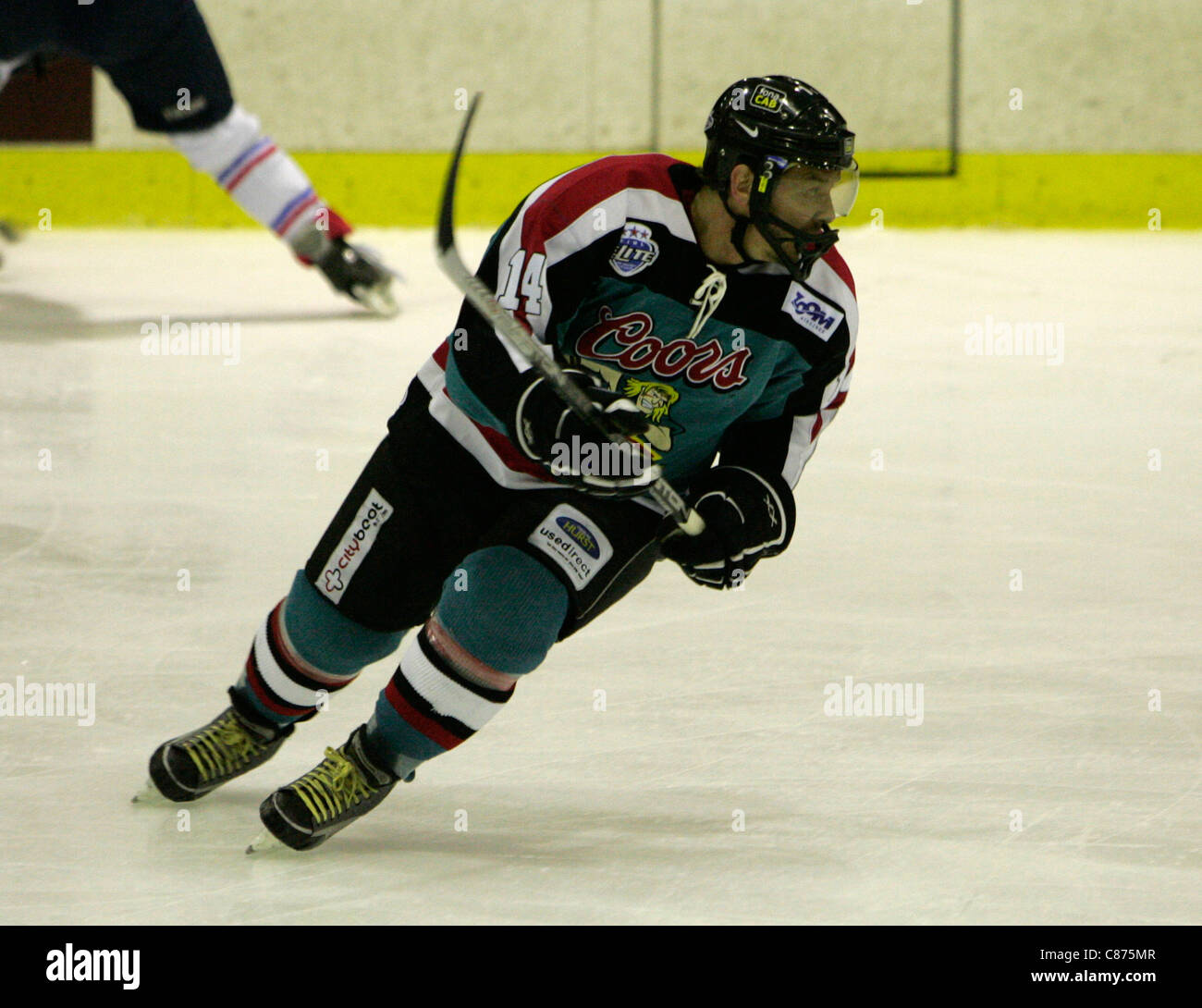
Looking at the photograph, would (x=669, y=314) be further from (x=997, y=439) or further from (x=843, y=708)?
(x=997, y=439)

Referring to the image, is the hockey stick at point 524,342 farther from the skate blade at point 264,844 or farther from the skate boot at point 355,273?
the skate boot at point 355,273

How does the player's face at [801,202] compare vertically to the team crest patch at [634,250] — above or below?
above

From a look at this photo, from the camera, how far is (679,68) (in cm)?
730

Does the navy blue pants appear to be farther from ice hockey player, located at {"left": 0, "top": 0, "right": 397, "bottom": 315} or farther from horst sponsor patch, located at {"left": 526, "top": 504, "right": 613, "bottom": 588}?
horst sponsor patch, located at {"left": 526, "top": 504, "right": 613, "bottom": 588}

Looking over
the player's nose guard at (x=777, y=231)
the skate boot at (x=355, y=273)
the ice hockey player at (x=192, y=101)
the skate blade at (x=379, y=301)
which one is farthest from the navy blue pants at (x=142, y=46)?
the player's nose guard at (x=777, y=231)

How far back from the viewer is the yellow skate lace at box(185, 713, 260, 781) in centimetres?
209

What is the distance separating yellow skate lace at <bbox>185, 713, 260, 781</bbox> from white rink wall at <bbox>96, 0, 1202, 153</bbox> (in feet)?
17.7

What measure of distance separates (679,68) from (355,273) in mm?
2368

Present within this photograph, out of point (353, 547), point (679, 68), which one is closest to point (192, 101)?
point (679, 68)

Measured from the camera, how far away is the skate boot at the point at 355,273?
5.48m

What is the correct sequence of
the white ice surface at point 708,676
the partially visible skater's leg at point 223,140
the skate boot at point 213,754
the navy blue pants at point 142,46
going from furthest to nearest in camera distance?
the partially visible skater's leg at point 223,140 < the navy blue pants at point 142,46 < the skate boot at point 213,754 < the white ice surface at point 708,676

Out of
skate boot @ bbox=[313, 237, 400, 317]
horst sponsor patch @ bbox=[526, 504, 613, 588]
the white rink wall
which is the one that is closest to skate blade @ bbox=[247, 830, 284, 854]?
horst sponsor patch @ bbox=[526, 504, 613, 588]

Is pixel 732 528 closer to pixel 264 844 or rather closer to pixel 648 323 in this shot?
pixel 648 323

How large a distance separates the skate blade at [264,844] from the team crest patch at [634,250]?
74cm
